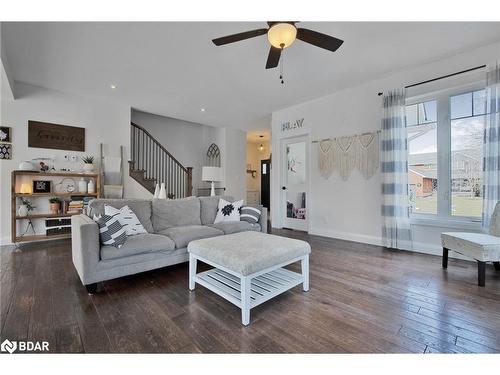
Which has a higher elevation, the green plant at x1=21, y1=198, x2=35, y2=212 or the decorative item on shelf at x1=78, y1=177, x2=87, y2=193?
the decorative item on shelf at x1=78, y1=177, x2=87, y2=193

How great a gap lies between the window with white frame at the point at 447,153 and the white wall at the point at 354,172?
11.4 inches

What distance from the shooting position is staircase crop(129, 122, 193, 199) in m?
5.53

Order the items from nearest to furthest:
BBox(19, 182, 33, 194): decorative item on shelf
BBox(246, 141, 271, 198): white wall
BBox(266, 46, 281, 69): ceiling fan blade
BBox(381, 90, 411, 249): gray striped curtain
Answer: BBox(266, 46, 281, 69): ceiling fan blade < BBox(381, 90, 411, 249): gray striped curtain < BBox(19, 182, 33, 194): decorative item on shelf < BBox(246, 141, 271, 198): white wall

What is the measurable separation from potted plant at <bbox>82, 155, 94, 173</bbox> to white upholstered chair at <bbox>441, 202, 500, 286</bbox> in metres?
5.62

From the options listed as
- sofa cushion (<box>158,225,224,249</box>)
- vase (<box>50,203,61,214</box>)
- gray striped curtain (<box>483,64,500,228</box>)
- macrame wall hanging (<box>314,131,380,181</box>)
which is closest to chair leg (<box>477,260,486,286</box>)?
gray striped curtain (<box>483,64,500,228</box>)

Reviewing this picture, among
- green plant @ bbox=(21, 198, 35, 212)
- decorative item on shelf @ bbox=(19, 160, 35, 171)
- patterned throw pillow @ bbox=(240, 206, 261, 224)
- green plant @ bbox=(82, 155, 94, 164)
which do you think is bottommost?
patterned throw pillow @ bbox=(240, 206, 261, 224)

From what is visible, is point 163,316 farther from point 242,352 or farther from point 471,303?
point 471,303

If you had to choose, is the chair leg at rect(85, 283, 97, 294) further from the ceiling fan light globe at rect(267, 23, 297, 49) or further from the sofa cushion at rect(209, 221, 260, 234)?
the ceiling fan light globe at rect(267, 23, 297, 49)

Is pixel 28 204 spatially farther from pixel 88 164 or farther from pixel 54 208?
pixel 88 164

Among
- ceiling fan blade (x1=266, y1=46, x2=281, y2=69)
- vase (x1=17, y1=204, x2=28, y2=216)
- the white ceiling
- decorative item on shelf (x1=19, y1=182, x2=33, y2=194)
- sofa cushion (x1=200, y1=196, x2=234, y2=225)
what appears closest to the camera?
ceiling fan blade (x1=266, y1=46, x2=281, y2=69)

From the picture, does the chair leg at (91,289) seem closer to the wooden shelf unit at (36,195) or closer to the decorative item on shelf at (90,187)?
the wooden shelf unit at (36,195)

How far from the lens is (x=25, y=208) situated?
12.3 ft

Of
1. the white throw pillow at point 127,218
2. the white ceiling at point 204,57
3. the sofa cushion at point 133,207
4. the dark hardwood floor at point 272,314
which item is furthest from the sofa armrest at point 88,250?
the white ceiling at point 204,57

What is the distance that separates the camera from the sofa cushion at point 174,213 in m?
3.02
